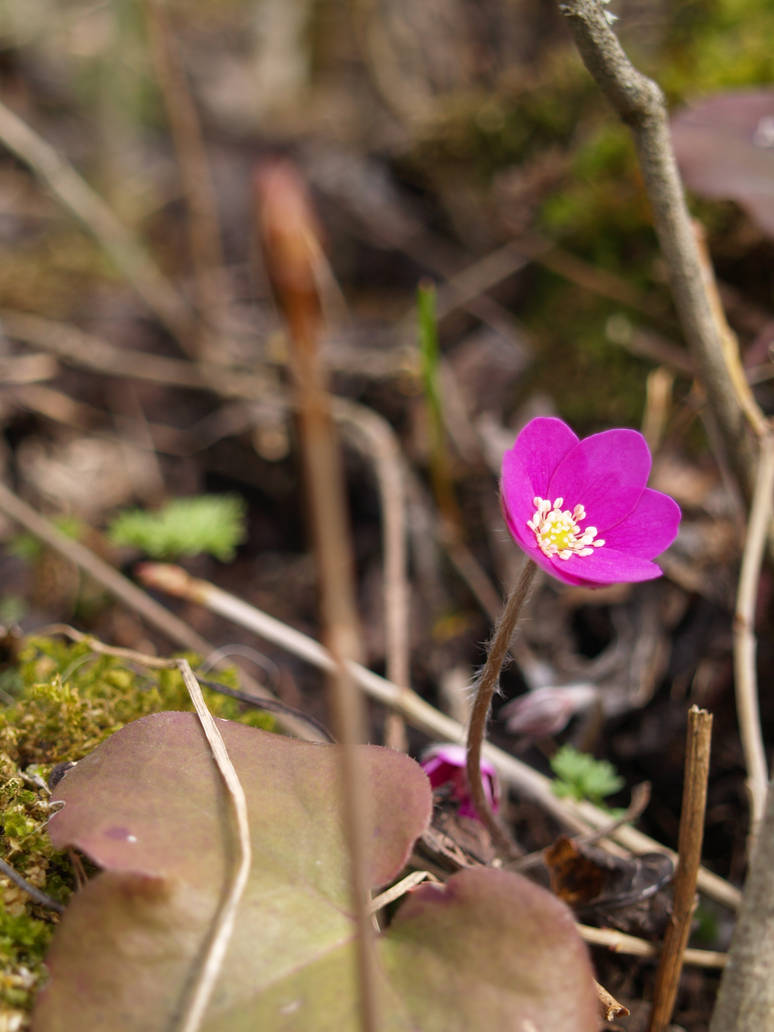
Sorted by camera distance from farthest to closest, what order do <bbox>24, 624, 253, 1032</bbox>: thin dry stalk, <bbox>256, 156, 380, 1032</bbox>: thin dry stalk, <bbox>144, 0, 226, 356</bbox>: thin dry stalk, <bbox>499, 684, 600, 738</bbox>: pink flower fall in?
<bbox>144, 0, 226, 356</bbox>: thin dry stalk, <bbox>499, 684, 600, 738</bbox>: pink flower, <bbox>24, 624, 253, 1032</bbox>: thin dry stalk, <bbox>256, 156, 380, 1032</bbox>: thin dry stalk

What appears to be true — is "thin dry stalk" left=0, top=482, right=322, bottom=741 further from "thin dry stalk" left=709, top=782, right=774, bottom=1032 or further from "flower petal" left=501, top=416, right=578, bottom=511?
"thin dry stalk" left=709, top=782, right=774, bottom=1032

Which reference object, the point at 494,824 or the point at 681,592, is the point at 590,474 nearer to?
the point at 494,824

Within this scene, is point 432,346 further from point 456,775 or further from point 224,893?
point 224,893

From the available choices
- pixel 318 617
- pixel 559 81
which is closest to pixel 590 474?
pixel 318 617

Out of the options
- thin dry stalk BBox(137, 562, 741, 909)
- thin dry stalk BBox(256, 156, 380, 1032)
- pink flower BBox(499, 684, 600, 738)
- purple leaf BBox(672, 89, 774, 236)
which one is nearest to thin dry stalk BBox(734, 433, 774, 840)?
thin dry stalk BBox(137, 562, 741, 909)

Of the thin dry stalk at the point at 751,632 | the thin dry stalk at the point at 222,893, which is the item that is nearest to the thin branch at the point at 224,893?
the thin dry stalk at the point at 222,893

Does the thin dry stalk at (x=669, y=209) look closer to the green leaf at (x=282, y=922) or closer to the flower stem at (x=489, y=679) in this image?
the flower stem at (x=489, y=679)
